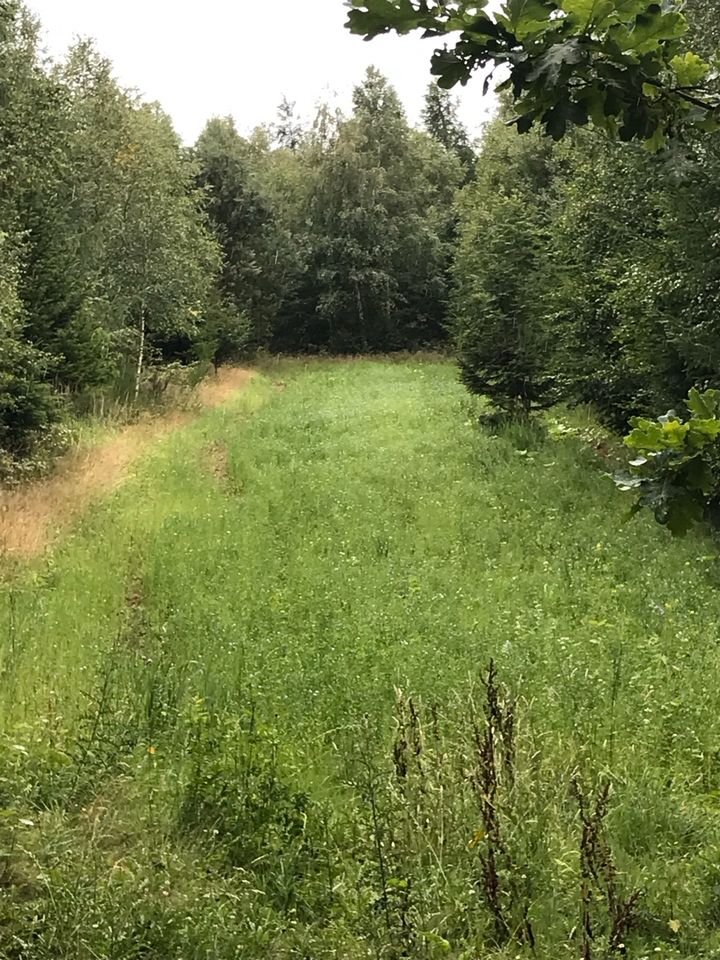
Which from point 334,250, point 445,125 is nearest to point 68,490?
point 334,250

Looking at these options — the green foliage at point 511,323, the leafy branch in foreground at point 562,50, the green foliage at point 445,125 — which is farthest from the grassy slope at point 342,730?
the green foliage at point 445,125

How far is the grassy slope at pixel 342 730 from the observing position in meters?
3.31

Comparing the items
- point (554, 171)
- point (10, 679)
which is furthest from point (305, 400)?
point (10, 679)

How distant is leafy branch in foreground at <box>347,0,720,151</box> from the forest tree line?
198mm

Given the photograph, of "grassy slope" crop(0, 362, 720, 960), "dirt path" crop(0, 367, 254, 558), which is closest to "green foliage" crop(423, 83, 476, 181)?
"dirt path" crop(0, 367, 254, 558)

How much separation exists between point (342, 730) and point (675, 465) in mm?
3675

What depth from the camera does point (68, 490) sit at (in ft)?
32.6

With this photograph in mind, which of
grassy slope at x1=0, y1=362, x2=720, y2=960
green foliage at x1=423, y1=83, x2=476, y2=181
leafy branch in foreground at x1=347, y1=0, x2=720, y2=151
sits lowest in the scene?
grassy slope at x1=0, y1=362, x2=720, y2=960

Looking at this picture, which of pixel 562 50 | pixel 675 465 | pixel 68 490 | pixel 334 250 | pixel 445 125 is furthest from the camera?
pixel 445 125

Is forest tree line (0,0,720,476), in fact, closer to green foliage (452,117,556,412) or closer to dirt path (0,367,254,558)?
green foliage (452,117,556,412)

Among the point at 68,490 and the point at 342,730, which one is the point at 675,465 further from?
the point at 68,490

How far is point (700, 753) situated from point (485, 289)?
12.0 meters

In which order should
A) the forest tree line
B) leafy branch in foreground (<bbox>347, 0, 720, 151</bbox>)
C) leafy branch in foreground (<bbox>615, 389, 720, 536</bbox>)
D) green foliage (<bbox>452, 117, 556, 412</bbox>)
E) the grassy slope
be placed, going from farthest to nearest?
green foliage (<bbox>452, 117, 556, 412</bbox>) → the forest tree line → the grassy slope → leafy branch in foreground (<bbox>615, 389, 720, 536</bbox>) → leafy branch in foreground (<bbox>347, 0, 720, 151</bbox>)

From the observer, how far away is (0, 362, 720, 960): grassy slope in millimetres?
3309
